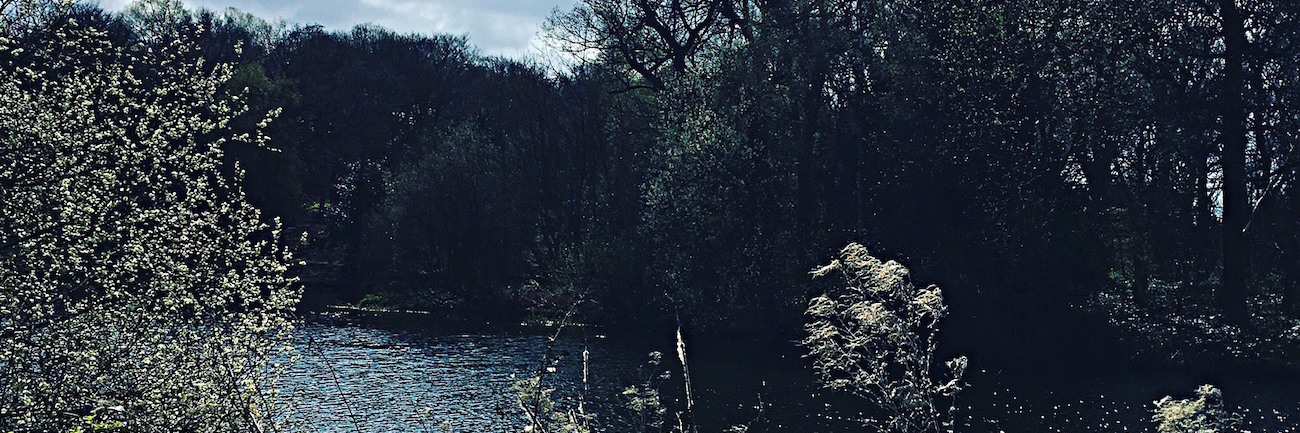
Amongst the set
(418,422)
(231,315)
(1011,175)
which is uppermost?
(1011,175)

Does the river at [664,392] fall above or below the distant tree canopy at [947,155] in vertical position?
below

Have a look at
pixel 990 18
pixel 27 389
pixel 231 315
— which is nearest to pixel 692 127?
pixel 990 18

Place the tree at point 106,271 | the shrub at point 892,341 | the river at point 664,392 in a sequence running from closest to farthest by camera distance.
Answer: the shrub at point 892,341 < the tree at point 106,271 < the river at point 664,392

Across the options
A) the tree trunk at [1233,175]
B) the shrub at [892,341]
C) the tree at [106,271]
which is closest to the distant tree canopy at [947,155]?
the tree trunk at [1233,175]

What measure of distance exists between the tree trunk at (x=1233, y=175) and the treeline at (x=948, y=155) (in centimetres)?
7

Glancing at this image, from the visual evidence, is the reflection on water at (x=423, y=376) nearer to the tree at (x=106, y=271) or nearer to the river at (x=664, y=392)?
the river at (x=664, y=392)

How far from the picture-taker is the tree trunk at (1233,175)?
34.6 m

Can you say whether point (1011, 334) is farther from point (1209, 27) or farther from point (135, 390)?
point (135, 390)

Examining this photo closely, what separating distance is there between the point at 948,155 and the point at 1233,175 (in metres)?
9.41

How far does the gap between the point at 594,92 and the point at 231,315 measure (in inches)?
1582

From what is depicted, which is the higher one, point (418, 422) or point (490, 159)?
point (490, 159)

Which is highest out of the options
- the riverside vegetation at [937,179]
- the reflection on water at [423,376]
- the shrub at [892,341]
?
the riverside vegetation at [937,179]

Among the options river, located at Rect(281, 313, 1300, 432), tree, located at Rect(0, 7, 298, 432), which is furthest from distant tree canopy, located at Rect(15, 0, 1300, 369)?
tree, located at Rect(0, 7, 298, 432)

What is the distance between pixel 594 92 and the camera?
2100 inches
